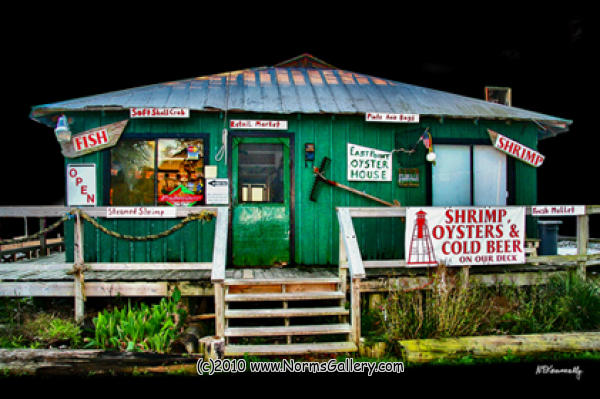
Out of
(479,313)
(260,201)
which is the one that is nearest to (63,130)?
(260,201)

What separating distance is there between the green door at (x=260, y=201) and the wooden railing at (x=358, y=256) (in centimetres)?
175

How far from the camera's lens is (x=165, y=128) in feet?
22.3

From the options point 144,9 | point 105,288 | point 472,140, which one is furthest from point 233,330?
point 144,9

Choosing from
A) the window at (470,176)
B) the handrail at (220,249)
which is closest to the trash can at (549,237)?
the window at (470,176)

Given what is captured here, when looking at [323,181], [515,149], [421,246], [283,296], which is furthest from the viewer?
[515,149]

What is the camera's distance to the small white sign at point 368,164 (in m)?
7.03

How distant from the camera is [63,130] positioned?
247 inches

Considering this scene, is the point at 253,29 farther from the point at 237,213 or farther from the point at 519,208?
the point at 519,208

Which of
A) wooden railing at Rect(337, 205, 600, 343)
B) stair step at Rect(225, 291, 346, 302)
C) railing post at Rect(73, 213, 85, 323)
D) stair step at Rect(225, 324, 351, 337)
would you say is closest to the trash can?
wooden railing at Rect(337, 205, 600, 343)

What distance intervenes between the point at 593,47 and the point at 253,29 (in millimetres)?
11146

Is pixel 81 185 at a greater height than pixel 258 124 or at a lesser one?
lesser

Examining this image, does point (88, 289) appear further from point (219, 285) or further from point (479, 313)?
point (479, 313)

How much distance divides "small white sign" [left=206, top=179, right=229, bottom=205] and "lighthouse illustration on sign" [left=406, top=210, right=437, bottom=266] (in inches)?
135

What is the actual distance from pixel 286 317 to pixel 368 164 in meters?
3.49
